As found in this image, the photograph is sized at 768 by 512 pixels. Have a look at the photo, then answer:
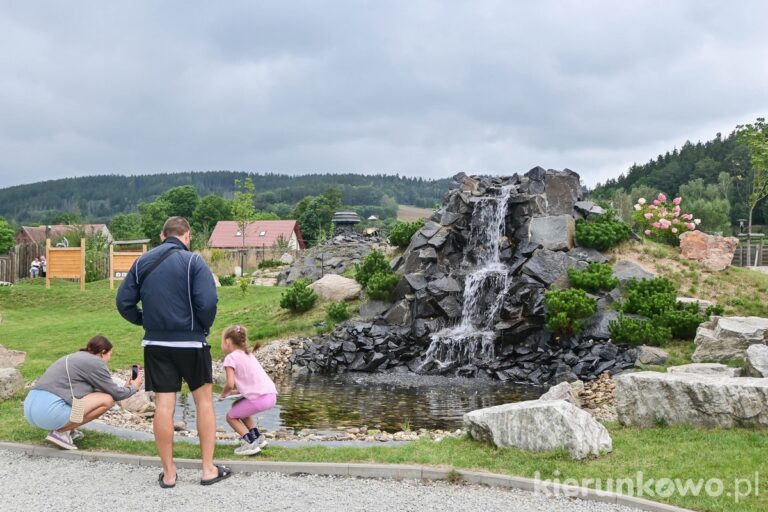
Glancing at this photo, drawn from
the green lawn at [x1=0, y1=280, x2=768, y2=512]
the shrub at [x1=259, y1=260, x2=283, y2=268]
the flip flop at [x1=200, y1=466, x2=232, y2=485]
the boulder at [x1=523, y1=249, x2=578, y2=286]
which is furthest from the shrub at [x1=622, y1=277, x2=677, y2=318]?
the shrub at [x1=259, y1=260, x2=283, y2=268]

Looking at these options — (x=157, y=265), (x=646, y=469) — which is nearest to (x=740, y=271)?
(x=646, y=469)

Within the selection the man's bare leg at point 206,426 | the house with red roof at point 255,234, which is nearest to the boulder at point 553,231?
the man's bare leg at point 206,426

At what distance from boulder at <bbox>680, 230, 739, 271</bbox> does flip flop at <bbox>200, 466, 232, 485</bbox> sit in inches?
664

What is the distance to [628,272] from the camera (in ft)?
57.9

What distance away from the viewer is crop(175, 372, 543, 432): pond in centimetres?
1049

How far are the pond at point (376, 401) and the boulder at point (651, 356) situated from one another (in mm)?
2228

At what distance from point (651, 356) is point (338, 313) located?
8.54 meters

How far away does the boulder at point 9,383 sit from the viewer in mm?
9266

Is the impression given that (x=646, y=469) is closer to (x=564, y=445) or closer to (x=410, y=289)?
(x=564, y=445)

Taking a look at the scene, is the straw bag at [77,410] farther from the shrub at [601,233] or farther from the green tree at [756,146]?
the green tree at [756,146]

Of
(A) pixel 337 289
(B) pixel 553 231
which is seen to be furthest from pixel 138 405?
(B) pixel 553 231

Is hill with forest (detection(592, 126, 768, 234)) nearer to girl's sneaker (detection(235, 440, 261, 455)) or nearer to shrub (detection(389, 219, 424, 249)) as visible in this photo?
shrub (detection(389, 219, 424, 249))

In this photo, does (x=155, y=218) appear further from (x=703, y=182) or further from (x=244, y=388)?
(x=244, y=388)

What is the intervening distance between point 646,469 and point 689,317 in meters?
9.24
